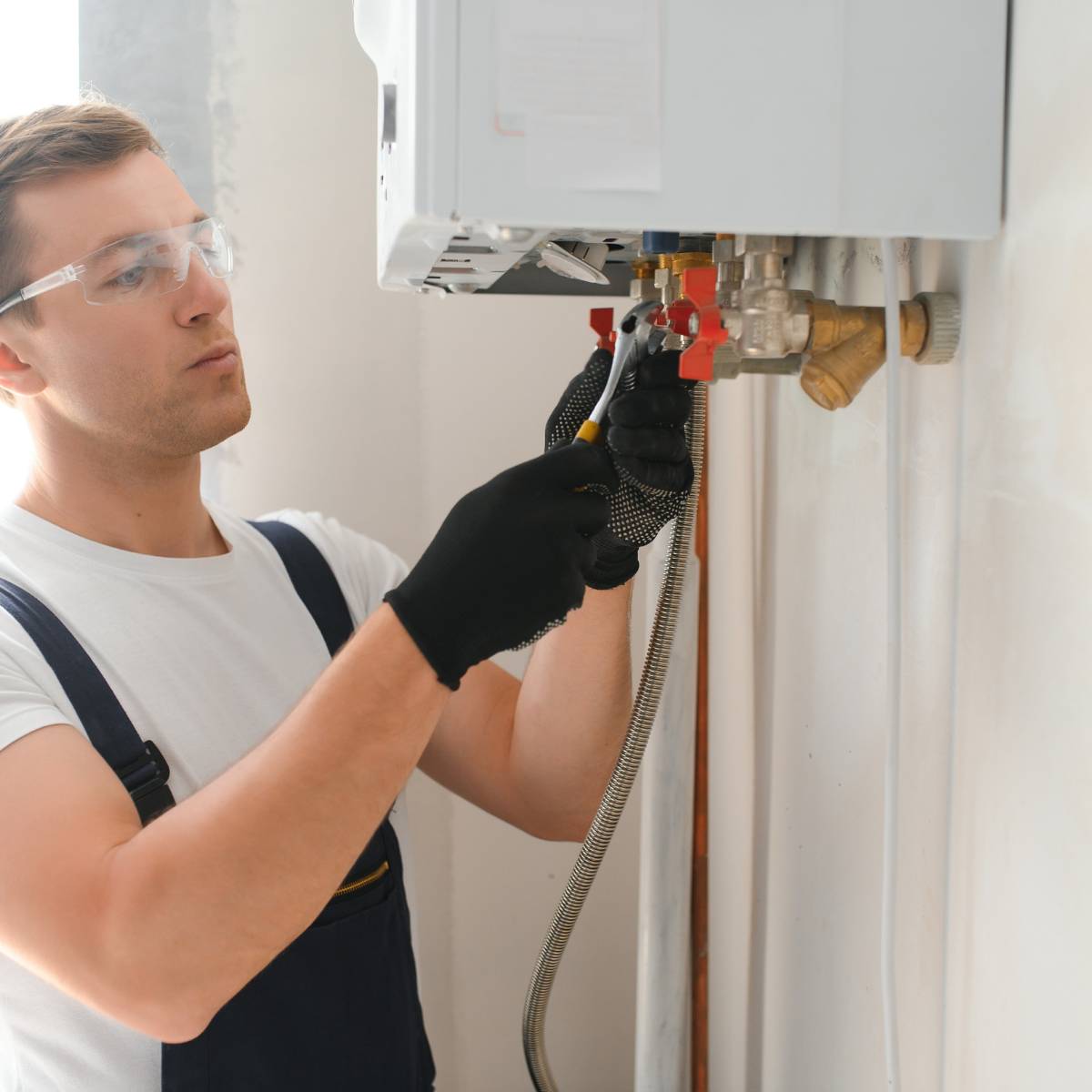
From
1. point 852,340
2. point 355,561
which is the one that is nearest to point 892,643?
point 852,340

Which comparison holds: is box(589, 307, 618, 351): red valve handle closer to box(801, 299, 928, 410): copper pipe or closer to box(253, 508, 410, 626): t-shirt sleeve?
box(801, 299, 928, 410): copper pipe

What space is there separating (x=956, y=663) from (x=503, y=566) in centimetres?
30

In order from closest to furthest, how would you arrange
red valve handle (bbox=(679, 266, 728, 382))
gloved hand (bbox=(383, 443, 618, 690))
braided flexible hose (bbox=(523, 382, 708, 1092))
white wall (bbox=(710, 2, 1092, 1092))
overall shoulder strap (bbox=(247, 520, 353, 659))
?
white wall (bbox=(710, 2, 1092, 1092)), red valve handle (bbox=(679, 266, 728, 382)), gloved hand (bbox=(383, 443, 618, 690)), braided flexible hose (bbox=(523, 382, 708, 1092)), overall shoulder strap (bbox=(247, 520, 353, 659))

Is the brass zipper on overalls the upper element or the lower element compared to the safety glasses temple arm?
lower

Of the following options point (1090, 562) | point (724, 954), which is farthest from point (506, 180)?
point (724, 954)

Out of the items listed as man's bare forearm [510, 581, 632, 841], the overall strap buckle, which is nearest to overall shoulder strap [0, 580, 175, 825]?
the overall strap buckle

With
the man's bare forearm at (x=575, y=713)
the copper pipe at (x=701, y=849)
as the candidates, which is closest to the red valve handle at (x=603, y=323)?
the man's bare forearm at (x=575, y=713)

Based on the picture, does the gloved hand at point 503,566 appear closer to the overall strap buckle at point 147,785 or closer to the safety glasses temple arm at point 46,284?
the overall strap buckle at point 147,785

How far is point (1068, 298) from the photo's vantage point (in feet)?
1.59

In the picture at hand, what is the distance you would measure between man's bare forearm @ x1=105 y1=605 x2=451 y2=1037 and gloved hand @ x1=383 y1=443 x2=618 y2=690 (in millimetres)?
24

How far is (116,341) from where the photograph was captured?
972mm

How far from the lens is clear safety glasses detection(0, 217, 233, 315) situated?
958 mm

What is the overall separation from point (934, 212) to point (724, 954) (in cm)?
86

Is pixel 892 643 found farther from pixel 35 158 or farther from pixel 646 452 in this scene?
pixel 35 158
